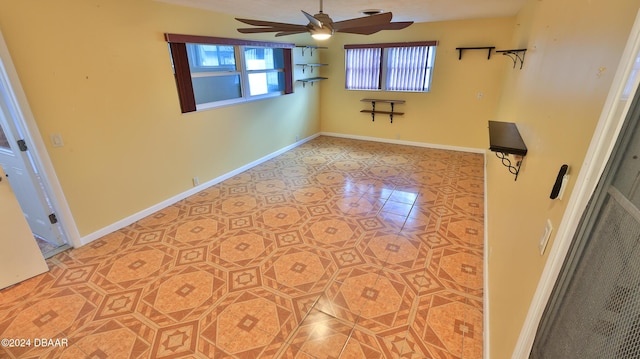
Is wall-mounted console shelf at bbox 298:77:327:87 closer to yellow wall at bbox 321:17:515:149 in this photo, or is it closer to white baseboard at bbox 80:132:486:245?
yellow wall at bbox 321:17:515:149

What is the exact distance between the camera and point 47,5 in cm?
239

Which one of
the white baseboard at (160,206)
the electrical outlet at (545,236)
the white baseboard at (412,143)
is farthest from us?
the white baseboard at (412,143)

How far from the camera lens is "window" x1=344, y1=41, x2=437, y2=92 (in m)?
5.48

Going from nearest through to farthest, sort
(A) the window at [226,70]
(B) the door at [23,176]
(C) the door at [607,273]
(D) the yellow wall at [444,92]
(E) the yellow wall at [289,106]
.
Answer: (C) the door at [607,273] → (E) the yellow wall at [289,106] → (B) the door at [23,176] → (A) the window at [226,70] → (D) the yellow wall at [444,92]

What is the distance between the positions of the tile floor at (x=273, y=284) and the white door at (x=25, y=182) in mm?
412

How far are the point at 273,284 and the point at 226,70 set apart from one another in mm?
3332

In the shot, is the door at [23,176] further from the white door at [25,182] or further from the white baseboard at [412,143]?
the white baseboard at [412,143]

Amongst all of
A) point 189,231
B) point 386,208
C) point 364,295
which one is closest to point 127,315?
point 189,231

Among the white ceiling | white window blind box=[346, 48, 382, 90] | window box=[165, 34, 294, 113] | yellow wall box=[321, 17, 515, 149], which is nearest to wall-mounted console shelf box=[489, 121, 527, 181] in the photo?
the white ceiling

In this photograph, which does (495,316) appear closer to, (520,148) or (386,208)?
(520,148)

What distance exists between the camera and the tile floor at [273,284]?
1.90 metres

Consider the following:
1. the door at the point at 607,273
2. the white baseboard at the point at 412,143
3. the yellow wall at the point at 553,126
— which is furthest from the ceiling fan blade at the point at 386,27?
the white baseboard at the point at 412,143

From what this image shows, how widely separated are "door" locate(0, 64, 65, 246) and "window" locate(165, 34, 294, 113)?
1540 mm

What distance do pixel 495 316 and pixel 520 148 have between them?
39.6 inches
